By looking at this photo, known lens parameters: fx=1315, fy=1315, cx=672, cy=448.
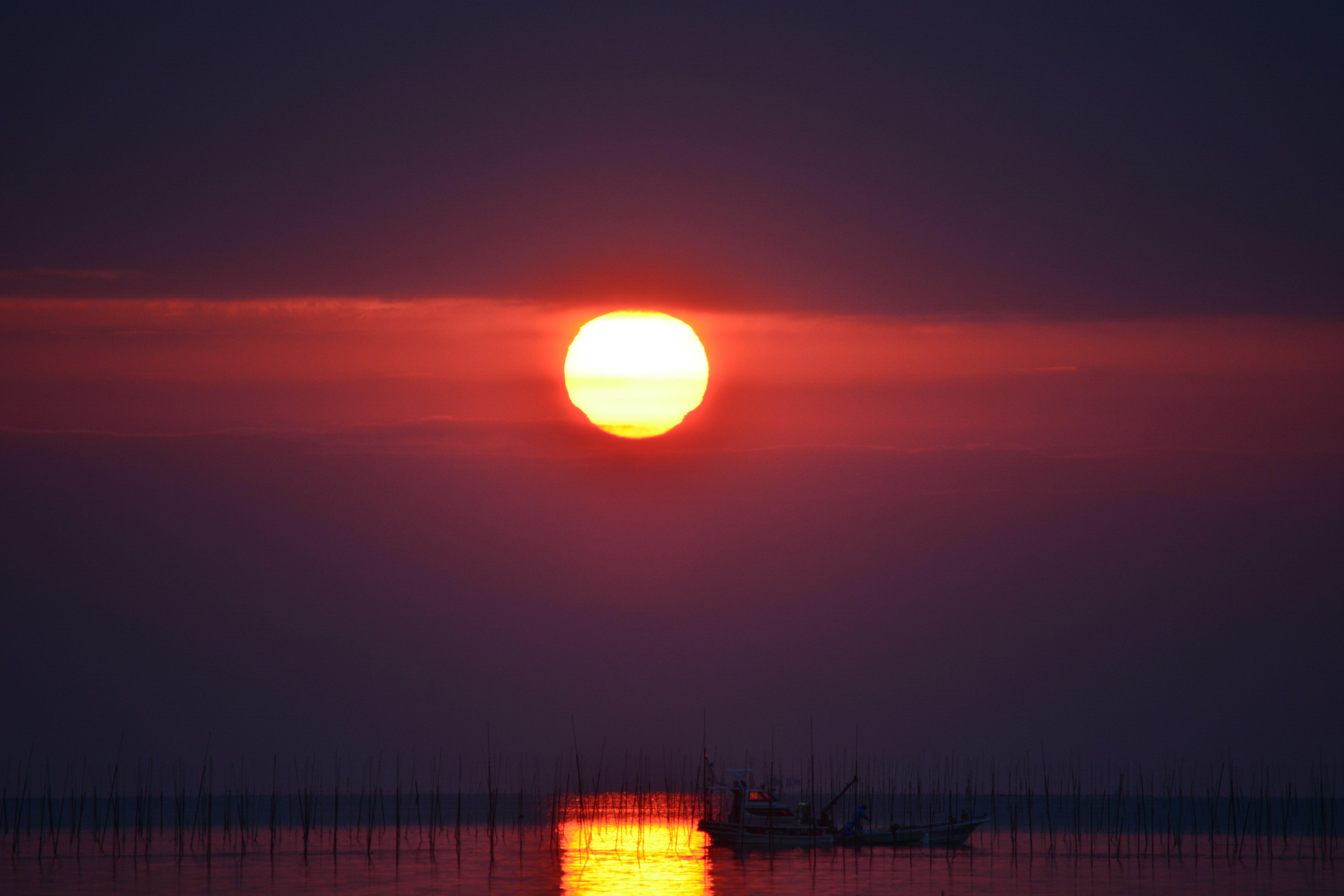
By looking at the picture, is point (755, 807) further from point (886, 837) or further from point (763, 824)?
point (886, 837)

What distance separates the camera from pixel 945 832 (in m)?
50.5

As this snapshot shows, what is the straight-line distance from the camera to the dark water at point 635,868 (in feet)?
120

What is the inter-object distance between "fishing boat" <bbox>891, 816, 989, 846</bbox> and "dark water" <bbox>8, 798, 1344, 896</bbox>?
0.51 meters

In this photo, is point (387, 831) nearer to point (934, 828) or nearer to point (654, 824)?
point (654, 824)

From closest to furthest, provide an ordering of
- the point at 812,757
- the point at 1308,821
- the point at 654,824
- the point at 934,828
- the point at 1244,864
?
the point at 812,757 < the point at 1244,864 < the point at 934,828 < the point at 654,824 < the point at 1308,821

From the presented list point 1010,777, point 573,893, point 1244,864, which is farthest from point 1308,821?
point 573,893

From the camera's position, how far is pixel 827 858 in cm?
Answer: 4625

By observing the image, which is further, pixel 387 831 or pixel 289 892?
pixel 387 831

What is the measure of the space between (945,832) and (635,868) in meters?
13.6

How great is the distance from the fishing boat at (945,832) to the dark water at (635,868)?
509mm

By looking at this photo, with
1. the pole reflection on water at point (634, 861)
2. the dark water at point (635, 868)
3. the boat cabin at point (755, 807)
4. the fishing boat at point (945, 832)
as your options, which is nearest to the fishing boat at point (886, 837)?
the fishing boat at point (945, 832)

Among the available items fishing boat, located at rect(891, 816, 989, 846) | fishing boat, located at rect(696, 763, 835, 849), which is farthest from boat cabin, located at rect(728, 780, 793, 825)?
fishing boat, located at rect(891, 816, 989, 846)

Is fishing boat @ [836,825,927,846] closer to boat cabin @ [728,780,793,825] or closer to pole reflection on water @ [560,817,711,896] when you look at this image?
boat cabin @ [728,780,793,825]

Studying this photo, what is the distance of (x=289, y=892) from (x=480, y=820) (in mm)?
54594
